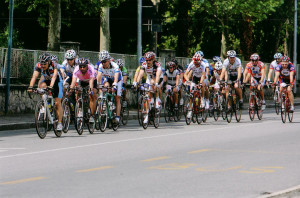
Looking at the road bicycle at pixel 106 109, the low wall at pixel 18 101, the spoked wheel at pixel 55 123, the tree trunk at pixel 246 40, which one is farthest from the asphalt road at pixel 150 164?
the tree trunk at pixel 246 40

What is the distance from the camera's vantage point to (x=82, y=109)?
1648 centimetres

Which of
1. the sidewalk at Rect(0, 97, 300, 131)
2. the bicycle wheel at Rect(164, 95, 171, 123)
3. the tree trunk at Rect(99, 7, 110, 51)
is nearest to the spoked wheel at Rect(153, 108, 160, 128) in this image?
the bicycle wheel at Rect(164, 95, 171, 123)

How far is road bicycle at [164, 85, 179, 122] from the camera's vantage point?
2112 cm

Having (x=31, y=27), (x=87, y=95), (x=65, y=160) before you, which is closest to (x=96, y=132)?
(x=87, y=95)

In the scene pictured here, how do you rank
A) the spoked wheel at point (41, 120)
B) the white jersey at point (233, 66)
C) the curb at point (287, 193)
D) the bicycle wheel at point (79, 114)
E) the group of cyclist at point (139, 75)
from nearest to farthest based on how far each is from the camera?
the curb at point (287, 193) → the spoked wheel at point (41, 120) → the group of cyclist at point (139, 75) → the bicycle wheel at point (79, 114) → the white jersey at point (233, 66)

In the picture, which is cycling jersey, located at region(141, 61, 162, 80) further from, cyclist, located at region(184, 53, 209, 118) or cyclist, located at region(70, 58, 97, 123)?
cyclist, located at region(70, 58, 97, 123)

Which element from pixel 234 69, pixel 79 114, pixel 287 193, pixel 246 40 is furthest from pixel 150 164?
pixel 246 40

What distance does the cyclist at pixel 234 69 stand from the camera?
849 inches

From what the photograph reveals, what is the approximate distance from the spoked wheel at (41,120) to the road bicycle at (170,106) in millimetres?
6061

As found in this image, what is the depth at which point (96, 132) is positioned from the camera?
17641mm

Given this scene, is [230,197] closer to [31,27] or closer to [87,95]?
[87,95]

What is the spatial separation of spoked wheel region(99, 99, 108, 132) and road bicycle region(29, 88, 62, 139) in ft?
5.02

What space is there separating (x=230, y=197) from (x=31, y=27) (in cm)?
4088

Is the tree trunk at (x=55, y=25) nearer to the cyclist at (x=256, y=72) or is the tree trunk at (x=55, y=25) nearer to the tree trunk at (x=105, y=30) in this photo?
the tree trunk at (x=105, y=30)
